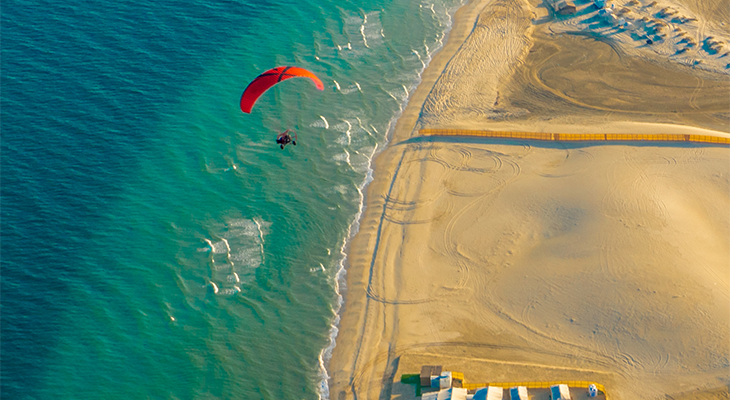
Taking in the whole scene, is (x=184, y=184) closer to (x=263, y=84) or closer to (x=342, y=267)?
(x=263, y=84)

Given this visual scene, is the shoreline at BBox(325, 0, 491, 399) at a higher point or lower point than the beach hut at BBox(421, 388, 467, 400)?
higher

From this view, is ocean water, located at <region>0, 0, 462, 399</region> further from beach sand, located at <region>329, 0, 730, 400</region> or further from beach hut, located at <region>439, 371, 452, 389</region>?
beach hut, located at <region>439, 371, 452, 389</region>

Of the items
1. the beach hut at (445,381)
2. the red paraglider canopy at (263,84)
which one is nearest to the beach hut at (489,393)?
the beach hut at (445,381)

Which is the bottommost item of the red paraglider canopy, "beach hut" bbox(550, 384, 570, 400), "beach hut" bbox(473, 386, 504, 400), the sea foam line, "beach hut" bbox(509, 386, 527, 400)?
"beach hut" bbox(550, 384, 570, 400)

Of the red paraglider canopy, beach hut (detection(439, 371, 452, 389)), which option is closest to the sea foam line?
beach hut (detection(439, 371, 452, 389))

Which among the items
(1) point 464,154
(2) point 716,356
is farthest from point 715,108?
(2) point 716,356

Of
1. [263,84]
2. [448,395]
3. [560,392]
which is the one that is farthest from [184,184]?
[560,392]
